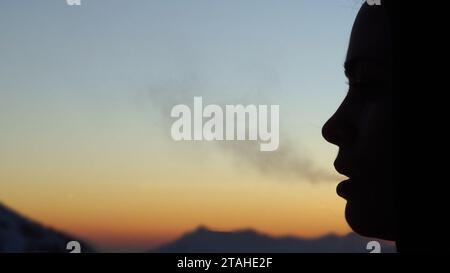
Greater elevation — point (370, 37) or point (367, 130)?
point (370, 37)

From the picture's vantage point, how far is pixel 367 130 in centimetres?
447

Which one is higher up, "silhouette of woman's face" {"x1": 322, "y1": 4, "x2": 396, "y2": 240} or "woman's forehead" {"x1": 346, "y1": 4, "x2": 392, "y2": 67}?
"woman's forehead" {"x1": 346, "y1": 4, "x2": 392, "y2": 67}

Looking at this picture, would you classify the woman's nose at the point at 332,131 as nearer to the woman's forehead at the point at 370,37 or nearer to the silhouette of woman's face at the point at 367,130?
the silhouette of woman's face at the point at 367,130

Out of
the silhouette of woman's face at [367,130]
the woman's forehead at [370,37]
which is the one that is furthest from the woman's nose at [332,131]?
the woman's forehead at [370,37]

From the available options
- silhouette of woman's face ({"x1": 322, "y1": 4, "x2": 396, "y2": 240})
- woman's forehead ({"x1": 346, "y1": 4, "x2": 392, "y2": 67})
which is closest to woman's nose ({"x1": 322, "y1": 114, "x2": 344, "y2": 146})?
silhouette of woman's face ({"x1": 322, "y1": 4, "x2": 396, "y2": 240})

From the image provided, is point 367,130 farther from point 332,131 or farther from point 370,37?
point 370,37

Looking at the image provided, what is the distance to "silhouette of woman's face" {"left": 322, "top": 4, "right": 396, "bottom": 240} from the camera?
4.41m

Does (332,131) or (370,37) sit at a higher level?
(370,37)

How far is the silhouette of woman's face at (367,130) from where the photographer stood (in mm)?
4414

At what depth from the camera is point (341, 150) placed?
4477 mm

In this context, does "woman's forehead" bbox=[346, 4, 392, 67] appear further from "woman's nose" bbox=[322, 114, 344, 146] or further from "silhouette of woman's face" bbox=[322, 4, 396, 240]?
"woman's nose" bbox=[322, 114, 344, 146]

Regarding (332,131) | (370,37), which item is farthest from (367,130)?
(370,37)

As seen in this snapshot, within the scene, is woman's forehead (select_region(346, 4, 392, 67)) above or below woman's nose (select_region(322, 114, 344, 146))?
above
